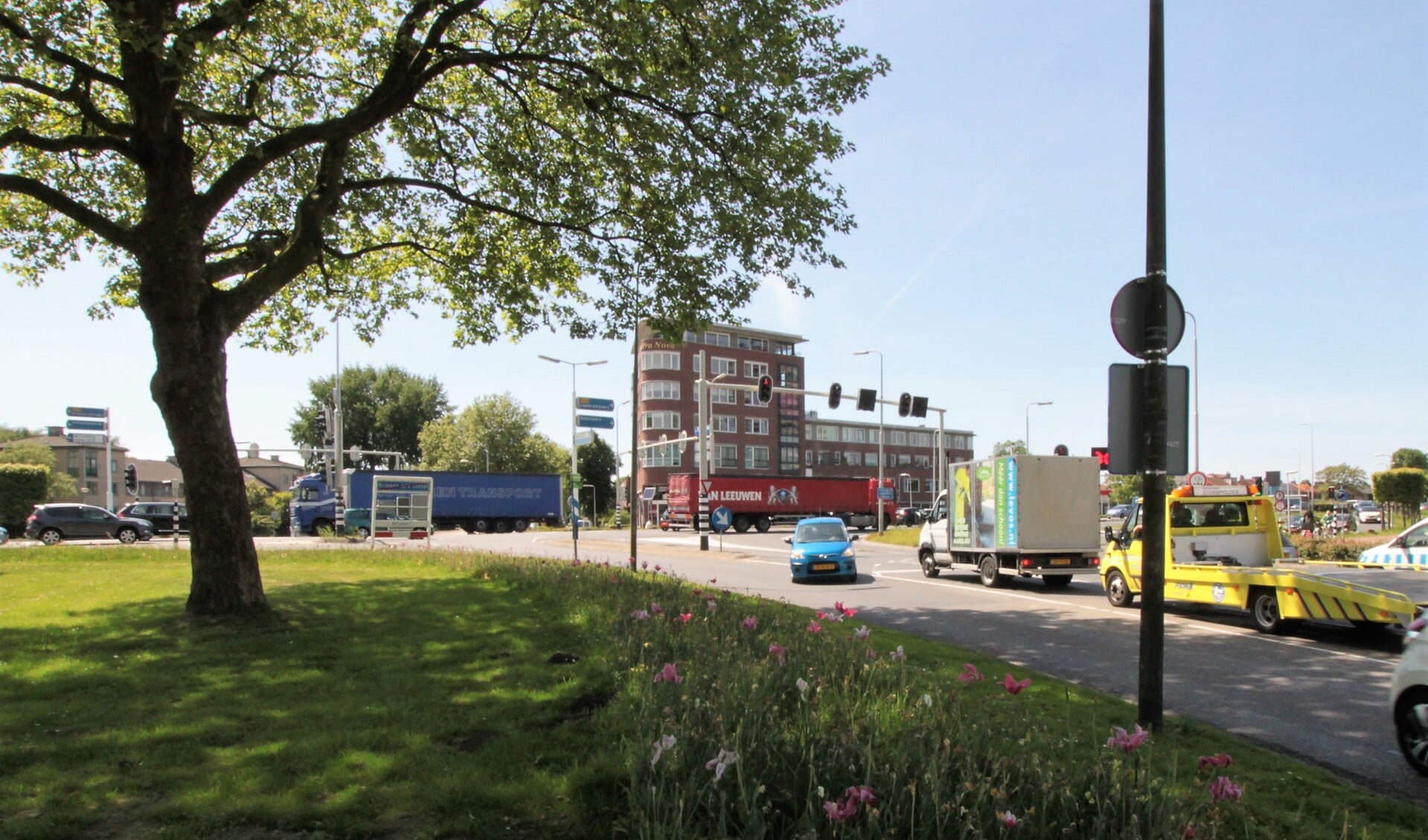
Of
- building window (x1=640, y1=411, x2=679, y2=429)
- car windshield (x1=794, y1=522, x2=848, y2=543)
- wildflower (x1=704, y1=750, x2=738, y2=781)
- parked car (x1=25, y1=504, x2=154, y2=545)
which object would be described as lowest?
parked car (x1=25, y1=504, x2=154, y2=545)

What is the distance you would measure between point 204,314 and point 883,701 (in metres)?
8.85

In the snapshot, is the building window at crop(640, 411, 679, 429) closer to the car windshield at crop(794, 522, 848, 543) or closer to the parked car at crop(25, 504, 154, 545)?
the parked car at crop(25, 504, 154, 545)

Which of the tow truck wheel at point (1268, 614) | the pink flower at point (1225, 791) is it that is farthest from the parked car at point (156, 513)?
the pink flower at point (1225, 791)

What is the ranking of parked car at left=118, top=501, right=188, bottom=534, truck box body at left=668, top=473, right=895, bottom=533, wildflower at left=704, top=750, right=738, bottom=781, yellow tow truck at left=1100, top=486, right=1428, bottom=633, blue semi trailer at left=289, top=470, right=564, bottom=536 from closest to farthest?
wildflower at left=704, top=750, right=738, bottom=781, yellow tow truck at left=1100, top=486, right=1428, bottom=633, parked car at left=118, top=501, right=188, bottom=534, blue semi trailer at left=289, top=470, right=564, bottom=536, truck box body at left=668, top=473, right=895, bottom=533

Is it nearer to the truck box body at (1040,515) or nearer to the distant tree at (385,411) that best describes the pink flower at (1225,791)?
the truck box body at (1040,515)

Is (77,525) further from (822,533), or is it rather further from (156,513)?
(822,533)

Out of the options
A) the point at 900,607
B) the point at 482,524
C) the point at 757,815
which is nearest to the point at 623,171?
the point at 900,607

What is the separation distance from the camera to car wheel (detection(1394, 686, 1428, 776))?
5.83m

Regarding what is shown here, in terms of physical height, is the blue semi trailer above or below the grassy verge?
below

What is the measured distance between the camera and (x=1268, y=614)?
12180 mm

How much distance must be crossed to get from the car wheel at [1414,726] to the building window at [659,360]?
70.1m

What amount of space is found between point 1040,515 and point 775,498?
3568 centimetres

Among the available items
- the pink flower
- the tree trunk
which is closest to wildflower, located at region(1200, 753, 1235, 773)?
the pink flower

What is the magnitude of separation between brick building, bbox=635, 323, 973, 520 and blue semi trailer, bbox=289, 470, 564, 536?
11.9 meters
